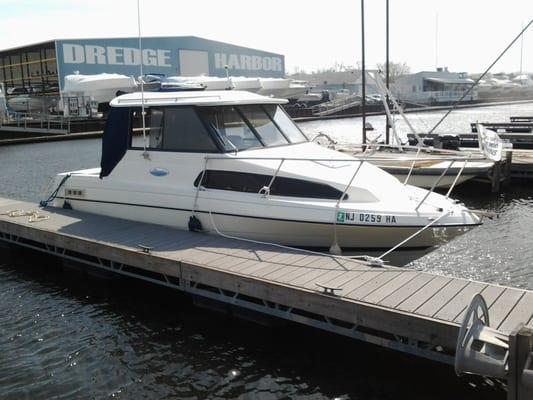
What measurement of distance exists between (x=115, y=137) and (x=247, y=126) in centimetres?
234

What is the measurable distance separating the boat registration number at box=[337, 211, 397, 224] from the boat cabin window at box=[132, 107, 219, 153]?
2317 millimetres

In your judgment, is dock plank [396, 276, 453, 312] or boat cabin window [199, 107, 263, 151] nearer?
dock plank [396, 276, 453, 312]

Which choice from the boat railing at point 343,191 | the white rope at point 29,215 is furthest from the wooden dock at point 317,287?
the white rope at point 29,215

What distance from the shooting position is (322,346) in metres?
6.88

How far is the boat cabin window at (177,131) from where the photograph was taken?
8722mm

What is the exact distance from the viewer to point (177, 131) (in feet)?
29.4

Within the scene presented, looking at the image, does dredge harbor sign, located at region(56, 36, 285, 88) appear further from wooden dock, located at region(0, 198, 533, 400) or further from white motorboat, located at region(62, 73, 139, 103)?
wooden dock, located at region(0, 198, 533, 400)

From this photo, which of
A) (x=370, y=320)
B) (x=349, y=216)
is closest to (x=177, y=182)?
(x=349, y=216)

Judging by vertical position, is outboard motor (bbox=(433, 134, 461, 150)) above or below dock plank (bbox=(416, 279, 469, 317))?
above

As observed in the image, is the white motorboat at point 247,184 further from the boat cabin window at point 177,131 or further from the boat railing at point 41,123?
the boat railing at point 41,123

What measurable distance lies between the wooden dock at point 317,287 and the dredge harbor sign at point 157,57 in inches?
1745

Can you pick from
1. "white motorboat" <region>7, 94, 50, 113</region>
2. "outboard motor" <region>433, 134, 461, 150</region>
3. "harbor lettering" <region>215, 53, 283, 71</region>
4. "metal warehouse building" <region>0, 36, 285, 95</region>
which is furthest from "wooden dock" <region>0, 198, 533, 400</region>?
"harbor lettering" <region>215, 53, 283, 71</region>

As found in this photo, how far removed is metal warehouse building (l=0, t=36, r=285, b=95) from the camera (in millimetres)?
50728

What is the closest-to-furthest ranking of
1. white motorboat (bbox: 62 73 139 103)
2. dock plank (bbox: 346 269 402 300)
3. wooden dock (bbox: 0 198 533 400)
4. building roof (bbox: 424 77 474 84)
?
wooden dock (bbox: 0 198 533 400) < dock plank (bbox: 346 269 402 300) < white motorboat (bbox: 62 73 139 103) < building roof (bbox: 424 77 474 84)
